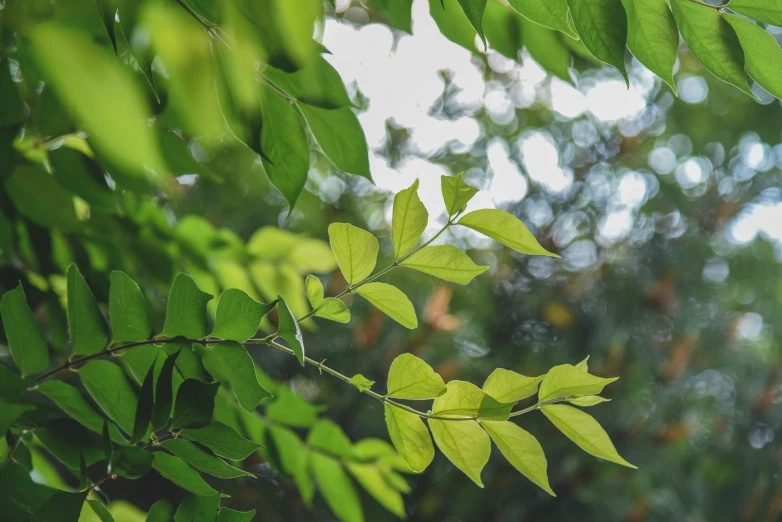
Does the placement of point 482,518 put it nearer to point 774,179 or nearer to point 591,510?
point 591,510

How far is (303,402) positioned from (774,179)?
1625 mm

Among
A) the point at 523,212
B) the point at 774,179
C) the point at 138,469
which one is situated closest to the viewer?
the point at 138,469

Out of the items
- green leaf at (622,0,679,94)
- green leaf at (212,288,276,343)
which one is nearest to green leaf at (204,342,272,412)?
green leaf at (212,288,276,343)

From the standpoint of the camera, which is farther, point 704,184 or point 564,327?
point 704,184

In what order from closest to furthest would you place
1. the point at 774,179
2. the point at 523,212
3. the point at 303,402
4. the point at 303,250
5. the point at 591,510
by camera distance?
the point at 303,402 → the point at 303,250 → the point at 591,510 → the point at 523,212 → the point at 774,179

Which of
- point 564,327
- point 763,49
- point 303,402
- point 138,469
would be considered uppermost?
point 763,49

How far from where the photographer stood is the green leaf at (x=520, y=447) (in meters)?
0.28

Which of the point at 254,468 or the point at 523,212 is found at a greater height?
the point at 523,212

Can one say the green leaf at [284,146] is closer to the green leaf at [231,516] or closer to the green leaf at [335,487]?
the green leaf at [231,516]

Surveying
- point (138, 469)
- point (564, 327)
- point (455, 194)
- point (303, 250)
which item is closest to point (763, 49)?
point (455, 194)

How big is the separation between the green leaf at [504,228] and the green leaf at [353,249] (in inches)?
1.8

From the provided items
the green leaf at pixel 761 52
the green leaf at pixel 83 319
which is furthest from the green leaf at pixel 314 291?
→ the green leaf at pixel 761 52

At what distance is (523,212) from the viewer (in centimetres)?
158

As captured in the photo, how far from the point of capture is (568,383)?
0.28m
